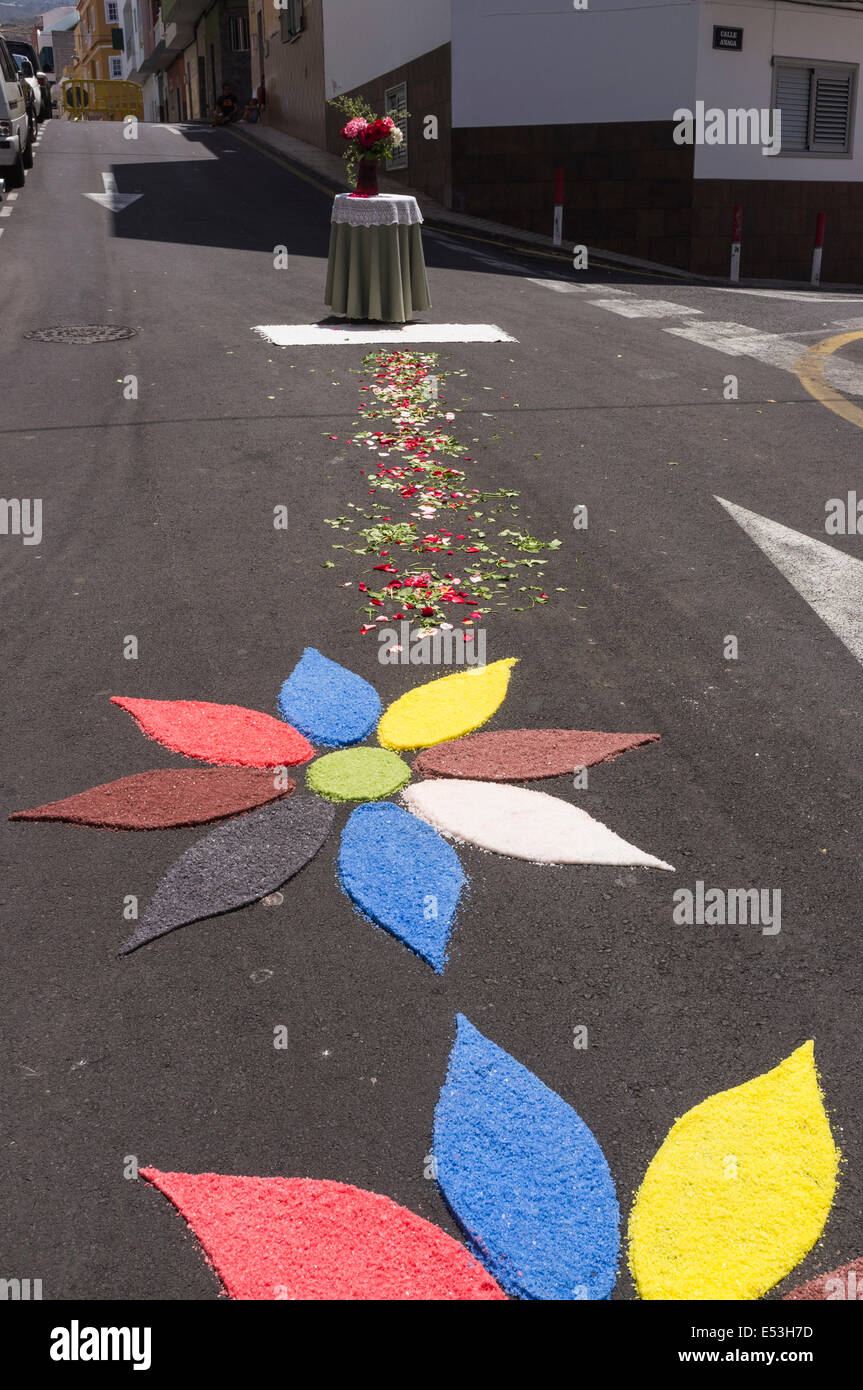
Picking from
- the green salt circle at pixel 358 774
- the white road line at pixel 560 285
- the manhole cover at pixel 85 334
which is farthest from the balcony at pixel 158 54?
the green salt circle at pixel 358 774

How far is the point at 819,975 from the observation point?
11.4 ft

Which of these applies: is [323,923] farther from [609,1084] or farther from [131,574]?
[131,574]

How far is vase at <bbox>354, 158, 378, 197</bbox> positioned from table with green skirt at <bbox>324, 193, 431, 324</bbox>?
0.12 m

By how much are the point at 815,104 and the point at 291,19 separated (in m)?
16.4

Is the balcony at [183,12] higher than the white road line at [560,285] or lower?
higher

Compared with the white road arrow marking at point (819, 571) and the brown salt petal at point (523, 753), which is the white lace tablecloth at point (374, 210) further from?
the brown salt petal at point (523, 753)

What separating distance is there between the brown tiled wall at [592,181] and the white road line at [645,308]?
23.0 feet

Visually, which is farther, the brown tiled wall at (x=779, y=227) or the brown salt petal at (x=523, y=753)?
the brown tiled wall at (x=779, y=227)

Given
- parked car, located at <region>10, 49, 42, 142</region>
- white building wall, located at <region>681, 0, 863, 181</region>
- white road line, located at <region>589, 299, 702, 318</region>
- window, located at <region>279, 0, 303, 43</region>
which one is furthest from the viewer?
window, located at <region>279, 0, 303, 43</region>

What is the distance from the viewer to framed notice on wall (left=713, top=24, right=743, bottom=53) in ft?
64.9

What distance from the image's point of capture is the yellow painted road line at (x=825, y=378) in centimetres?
933

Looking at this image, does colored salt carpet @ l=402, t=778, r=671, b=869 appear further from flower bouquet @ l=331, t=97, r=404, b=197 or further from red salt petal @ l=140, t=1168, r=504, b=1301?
flower bouquet @ l=331, t=97, r=404, b=197

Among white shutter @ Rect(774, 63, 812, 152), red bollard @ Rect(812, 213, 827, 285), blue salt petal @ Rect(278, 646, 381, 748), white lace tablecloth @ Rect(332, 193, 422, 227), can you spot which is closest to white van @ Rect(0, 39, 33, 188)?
white lace tablecloth @ Rect(332, 193, 422, 227)

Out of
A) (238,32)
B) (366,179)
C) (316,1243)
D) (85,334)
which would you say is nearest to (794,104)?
(366,179)
